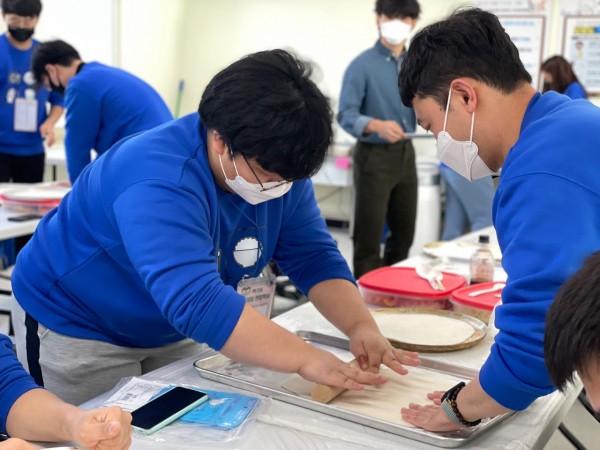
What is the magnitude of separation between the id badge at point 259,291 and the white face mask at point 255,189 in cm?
18

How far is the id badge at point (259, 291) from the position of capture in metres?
1.35

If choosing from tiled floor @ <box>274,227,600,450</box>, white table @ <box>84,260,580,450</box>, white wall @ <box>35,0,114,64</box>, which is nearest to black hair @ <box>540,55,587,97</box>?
tiled floor @ <box>274,227,600,450</box>

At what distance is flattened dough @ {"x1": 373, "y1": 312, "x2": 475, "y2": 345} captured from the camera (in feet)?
4.56

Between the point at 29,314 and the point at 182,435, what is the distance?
520 millimetres

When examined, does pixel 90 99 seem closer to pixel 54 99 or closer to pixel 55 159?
pixel 54 99

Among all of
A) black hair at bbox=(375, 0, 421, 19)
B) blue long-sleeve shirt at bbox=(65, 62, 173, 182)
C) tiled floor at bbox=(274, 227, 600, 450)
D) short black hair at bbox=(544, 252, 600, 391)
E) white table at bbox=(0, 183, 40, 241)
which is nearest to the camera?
short black hair at bbox=(544, 252, 600, 391)

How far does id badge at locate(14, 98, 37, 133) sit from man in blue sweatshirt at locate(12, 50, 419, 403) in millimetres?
2366

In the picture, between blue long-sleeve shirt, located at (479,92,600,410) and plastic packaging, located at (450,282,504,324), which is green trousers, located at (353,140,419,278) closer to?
plastic packaging, located at (450,282,504,324)

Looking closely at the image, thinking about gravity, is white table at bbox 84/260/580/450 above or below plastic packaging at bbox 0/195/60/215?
above

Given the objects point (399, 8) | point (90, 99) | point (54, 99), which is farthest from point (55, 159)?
point (399, 8)

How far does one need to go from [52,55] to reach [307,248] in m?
1.83

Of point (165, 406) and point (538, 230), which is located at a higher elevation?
point (538, 230)

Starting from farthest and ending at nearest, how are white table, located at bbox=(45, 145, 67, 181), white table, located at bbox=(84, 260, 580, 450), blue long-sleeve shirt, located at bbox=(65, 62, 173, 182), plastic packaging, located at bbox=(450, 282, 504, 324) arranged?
white table, located at bbox=(45, 145, 67, 181), blue long-sleeve shirt, located at bbox=(65, 62, 173, 182), plastic packaging, located at bbox=(450, 282, 504, 324), white table, located at bbox=(84, 260, 580, 450)

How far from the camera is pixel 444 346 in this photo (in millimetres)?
1341
